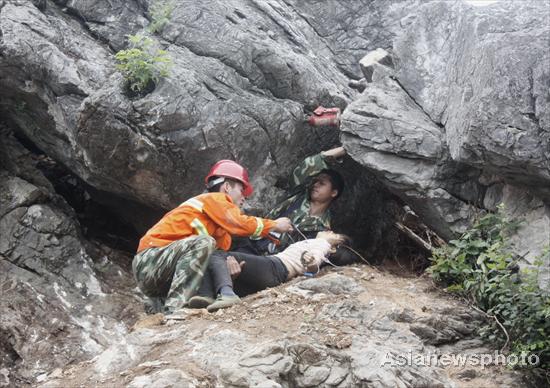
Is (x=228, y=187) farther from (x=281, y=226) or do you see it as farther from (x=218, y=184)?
(x=281, y=226)

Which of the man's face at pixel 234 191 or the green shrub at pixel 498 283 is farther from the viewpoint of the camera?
the man's face at pixel 234 191

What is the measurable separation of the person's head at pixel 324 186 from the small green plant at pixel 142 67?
2612mm

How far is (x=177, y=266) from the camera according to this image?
686 centimetres

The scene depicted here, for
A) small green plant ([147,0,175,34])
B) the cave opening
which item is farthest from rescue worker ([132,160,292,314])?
small green plant ([147,0,175,34])

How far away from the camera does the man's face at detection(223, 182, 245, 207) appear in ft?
25.6

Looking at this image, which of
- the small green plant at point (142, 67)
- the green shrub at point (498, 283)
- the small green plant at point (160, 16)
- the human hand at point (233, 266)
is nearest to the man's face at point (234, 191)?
the human hand at point (233, 266)

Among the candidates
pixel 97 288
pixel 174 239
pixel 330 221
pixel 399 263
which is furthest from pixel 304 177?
pixel 97 288

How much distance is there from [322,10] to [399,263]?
545cm

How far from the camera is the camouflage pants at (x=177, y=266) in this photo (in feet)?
22.4

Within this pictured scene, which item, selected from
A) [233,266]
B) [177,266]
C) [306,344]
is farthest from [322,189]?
[306,344]

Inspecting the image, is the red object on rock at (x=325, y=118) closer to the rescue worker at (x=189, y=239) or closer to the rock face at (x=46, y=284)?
the rescue worker at (x=189, y=239)

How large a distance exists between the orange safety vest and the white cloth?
753 millimetres

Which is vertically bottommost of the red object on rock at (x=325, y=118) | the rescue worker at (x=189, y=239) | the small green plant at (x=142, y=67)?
the rescue worker at (x=189, y=239)

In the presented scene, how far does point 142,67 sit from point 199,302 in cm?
335
